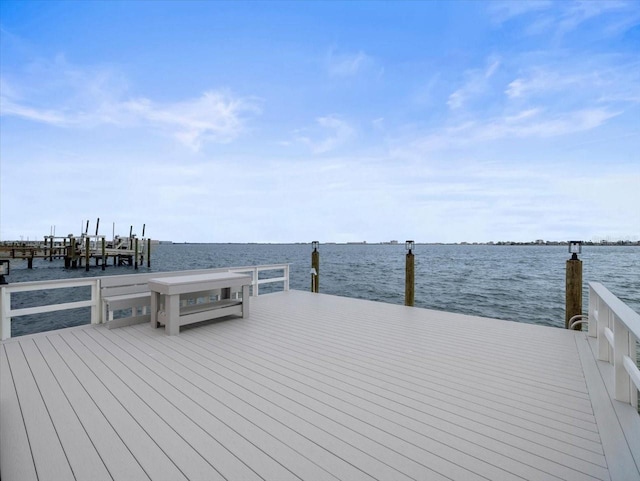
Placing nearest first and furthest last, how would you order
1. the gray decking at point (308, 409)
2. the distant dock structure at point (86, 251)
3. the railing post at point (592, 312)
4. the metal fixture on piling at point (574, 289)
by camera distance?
the gray decking at point (308, 409)
the railing post at point (592, 312)
the metal fixture on piling at point (574, 289)
the distant dock structure at point (86, 251)

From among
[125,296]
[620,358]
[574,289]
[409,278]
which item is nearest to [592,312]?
[574,289]

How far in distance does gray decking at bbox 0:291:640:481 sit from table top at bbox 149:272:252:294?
1.94ft

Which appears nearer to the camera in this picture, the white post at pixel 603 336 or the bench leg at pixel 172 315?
the white post at pixel 603 336

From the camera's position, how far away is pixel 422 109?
11.0 metres

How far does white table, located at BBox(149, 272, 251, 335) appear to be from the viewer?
12.2 feet

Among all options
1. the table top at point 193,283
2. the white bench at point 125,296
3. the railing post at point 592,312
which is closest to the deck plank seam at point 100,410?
the white bench at point 125,296

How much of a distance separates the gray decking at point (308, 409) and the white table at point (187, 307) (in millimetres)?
332

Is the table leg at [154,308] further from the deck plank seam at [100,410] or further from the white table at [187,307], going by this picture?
the deck plank seam at [100,410]

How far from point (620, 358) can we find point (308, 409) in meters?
2.17

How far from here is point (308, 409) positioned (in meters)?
2.01

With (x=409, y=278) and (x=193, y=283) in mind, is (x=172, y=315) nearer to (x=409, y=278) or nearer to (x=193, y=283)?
(x=193, y=283)

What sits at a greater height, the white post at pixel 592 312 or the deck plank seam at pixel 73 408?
the white post at pixel 592 312

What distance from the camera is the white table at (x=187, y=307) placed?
3.73m

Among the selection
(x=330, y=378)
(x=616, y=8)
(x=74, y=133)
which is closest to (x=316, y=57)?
(x=616, y=8)
